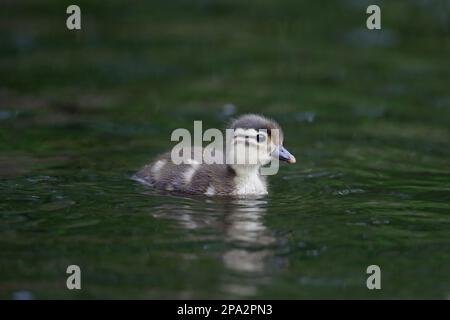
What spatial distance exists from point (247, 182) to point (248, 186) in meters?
0.04

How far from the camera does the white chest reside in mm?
8656

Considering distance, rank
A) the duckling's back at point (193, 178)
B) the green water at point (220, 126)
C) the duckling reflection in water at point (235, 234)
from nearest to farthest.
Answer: the duckling reflection in water at point (235, 234), the green water at point (220, 126), the duckling's back at point (193, 178)

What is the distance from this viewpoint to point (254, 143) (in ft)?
28.4

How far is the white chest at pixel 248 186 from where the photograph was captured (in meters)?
8.66

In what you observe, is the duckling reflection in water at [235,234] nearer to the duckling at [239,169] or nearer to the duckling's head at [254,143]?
the duckling at [239,169]

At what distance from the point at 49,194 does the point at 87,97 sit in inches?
156

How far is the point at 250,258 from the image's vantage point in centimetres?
700

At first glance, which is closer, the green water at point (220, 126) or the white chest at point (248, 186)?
the green water at point (220, 126)

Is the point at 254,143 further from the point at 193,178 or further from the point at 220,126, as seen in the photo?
the point at 220,126

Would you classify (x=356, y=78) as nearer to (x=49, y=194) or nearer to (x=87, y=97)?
(x=87, y=97)

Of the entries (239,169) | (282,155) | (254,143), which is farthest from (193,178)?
(282,155)

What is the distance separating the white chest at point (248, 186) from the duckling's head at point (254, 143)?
0.11 meters

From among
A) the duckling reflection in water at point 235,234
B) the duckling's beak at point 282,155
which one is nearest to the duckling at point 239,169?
the duckling's beak at point 282,155

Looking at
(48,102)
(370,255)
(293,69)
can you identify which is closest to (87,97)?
(48,102)
